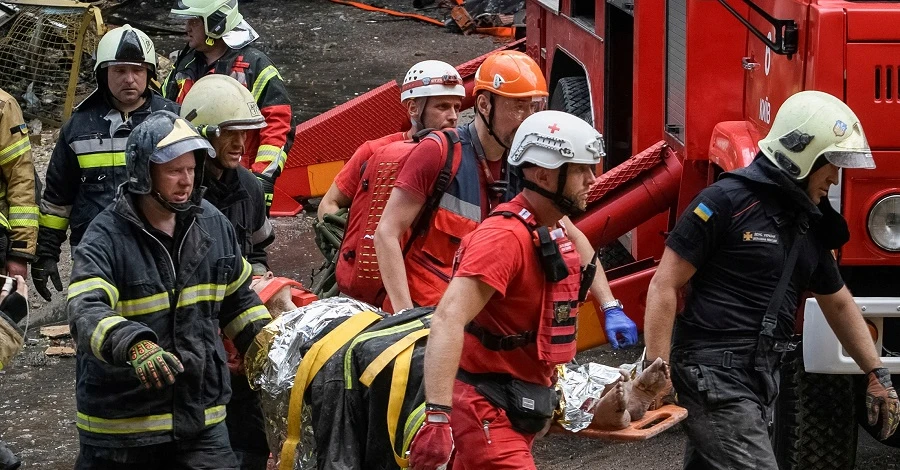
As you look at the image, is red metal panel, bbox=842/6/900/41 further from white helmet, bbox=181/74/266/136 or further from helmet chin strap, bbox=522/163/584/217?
white helmet, bbox=181/74/266/136

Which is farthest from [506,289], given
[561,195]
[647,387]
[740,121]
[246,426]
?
[740,121]

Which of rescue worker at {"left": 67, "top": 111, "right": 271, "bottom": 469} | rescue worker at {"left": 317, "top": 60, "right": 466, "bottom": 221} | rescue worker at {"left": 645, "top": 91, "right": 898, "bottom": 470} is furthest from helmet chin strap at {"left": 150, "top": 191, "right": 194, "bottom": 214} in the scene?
rescue worker at {"left": 317, "top": 60, "right": 466, "bottom": 221}

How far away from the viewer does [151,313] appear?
13.2ft

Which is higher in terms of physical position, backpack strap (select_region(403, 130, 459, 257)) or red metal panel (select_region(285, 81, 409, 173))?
backpack strap (select_region(403, 130, 459, 257))

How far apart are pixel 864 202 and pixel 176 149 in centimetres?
255

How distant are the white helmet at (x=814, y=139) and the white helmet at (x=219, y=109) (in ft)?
6.10

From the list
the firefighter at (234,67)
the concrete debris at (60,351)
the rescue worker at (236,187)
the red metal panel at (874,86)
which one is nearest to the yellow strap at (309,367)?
the rescue worker at (236,187)

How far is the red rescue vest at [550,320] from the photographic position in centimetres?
387

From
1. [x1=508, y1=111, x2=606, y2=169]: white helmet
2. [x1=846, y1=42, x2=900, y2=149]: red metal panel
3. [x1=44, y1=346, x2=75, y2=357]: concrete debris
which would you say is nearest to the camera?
[x1=508, y1=111, x2=606, y2=169]: white helmet

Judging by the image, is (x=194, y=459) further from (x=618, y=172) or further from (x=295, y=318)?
(x=618, y=172)

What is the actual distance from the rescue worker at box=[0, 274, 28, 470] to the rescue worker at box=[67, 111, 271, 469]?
2.53 feet

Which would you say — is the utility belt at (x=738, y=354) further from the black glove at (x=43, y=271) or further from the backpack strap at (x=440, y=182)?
the black glove at (x=43, y=271)

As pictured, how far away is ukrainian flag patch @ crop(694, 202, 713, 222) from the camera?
4.32 m

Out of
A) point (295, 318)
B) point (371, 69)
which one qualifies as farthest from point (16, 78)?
point (295, 318)
